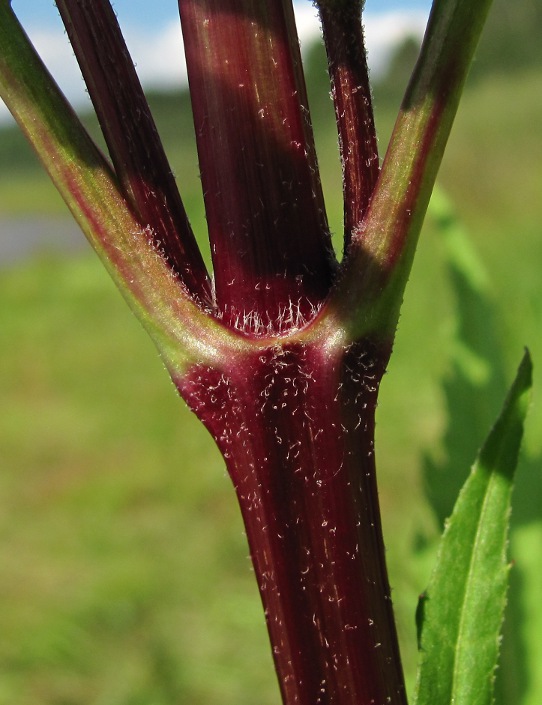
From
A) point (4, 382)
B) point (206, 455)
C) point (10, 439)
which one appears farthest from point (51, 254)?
point (206, 455)

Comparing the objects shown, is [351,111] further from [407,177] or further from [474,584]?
[474,584]

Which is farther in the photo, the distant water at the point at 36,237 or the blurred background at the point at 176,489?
the distant water at the point at 36,237

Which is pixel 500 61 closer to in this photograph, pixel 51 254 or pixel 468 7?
pixel 51 254

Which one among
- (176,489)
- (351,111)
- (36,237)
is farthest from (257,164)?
(36,237)

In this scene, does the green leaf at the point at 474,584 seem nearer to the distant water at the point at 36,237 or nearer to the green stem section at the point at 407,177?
the green stem section at the point at 407,177

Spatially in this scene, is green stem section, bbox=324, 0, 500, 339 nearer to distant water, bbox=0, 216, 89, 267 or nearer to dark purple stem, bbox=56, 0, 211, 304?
Answer: dark purple stem, bbox=56, 0, 211, 304

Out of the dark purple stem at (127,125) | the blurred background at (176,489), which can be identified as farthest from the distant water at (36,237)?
the dark purple stem at (127,125)

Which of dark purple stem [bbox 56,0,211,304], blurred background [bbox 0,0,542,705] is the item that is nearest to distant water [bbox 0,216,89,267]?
blurred background [bbox 0,0,542,705]
